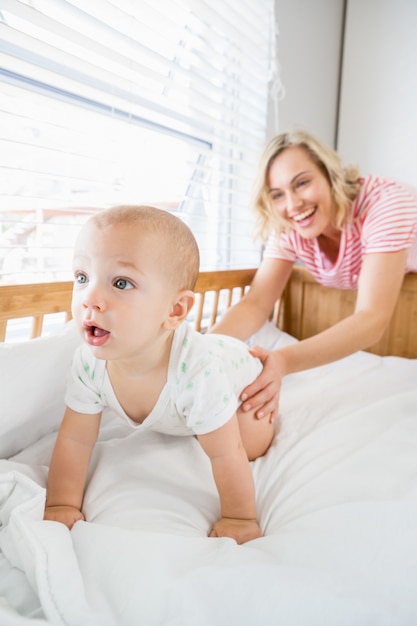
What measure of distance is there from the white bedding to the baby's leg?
0.09 feet

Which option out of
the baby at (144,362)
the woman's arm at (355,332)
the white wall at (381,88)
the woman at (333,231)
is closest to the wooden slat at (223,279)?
the woman at (333,231)

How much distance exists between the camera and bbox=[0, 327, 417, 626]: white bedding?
49 centimetres

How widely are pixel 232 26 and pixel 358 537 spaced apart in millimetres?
1606

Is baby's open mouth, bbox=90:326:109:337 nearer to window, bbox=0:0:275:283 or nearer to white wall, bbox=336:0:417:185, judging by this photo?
window, bbox=0:0:275:283

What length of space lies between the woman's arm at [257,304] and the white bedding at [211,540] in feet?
1.49

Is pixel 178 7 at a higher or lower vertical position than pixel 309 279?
higher

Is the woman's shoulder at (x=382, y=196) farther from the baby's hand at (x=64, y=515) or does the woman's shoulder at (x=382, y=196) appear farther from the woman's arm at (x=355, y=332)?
the baby's hand at (x=64, y=515)

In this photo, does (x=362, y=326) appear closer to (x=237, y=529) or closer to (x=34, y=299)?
(x=237, y=529)

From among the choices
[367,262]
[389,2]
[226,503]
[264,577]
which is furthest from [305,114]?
[264,577]

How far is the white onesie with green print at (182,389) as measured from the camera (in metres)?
0.75

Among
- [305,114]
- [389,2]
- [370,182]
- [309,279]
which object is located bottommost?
[309,279]

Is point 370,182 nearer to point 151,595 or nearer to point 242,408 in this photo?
point 242,408

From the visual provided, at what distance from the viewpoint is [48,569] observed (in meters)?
0.51

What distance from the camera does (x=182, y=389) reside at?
764 mm
